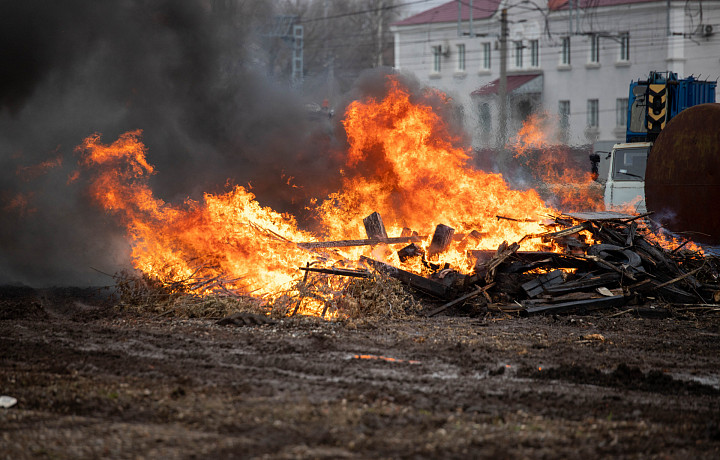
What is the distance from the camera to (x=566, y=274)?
10430 mm

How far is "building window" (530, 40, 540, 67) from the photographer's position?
4212cm

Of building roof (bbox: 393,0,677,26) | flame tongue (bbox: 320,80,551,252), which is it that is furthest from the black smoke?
building roof (bbox: 393,0,677,26)

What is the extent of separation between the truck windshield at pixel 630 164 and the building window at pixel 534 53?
2762cm

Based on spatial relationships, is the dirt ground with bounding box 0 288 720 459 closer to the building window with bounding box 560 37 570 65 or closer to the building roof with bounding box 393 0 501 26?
the building window with bounding box 560 37 570 65

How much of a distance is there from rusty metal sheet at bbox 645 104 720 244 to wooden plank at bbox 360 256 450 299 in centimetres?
561

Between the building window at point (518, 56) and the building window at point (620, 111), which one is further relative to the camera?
the building window at point (518, 56)

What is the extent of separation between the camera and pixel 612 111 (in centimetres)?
3866

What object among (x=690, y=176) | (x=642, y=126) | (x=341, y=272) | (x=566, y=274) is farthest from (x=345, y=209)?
(x=642, y=126)

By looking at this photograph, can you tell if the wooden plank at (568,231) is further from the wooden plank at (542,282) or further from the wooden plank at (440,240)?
the wooden plank at (440,240)

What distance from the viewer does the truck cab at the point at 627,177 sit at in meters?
15.4

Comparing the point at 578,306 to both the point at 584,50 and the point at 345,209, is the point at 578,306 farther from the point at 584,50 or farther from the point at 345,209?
the point at 584,50

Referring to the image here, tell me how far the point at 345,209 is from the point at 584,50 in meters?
32.1

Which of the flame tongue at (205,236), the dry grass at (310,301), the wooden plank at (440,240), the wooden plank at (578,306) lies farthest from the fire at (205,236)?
the wooden plank at (578,306)

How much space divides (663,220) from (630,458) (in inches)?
415
